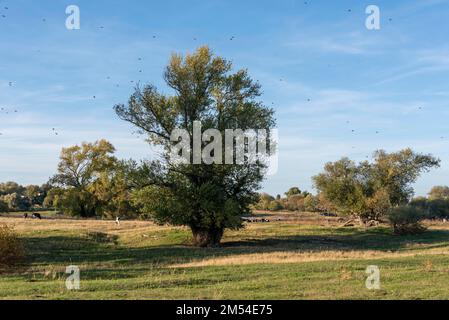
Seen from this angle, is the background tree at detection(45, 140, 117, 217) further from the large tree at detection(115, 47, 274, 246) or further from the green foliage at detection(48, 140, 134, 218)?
the large tree at detection(115, 47, 274, 246)

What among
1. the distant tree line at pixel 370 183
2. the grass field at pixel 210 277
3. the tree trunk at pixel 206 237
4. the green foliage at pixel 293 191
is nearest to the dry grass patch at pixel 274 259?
the grass field at pixel 210 277

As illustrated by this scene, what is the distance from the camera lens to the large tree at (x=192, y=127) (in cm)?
4019

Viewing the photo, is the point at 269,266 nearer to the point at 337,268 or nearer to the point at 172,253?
the point at 337,268

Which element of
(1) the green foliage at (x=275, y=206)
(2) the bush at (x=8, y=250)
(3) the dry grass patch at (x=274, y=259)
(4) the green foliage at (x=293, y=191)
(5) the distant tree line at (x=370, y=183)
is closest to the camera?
(3) the dry grass patch at (x=274, y=259)

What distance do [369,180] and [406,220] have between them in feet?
64.7

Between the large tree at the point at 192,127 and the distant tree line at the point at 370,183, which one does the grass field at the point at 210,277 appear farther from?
the distant tree line at the point at 370,183

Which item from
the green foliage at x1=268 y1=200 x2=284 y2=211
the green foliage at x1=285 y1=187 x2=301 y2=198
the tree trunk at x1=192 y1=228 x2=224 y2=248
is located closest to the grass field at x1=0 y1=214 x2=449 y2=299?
the tree trunk at x1=192 y1=228 x2=224 y2=248

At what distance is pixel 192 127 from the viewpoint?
131ft

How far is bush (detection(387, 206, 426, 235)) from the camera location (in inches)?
2383

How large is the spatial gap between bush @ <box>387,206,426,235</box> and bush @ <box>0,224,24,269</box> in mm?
45257

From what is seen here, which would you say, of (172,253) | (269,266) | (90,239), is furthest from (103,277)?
(90,239)

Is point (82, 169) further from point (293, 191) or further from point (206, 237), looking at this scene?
point (293, 191)

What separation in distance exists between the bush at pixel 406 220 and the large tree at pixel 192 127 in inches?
1041
